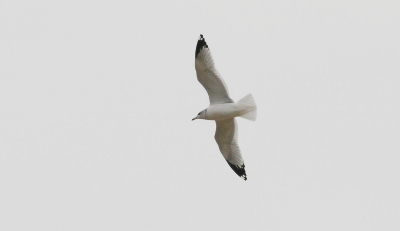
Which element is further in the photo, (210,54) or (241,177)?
(241,177)

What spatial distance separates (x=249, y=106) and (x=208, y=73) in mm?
688

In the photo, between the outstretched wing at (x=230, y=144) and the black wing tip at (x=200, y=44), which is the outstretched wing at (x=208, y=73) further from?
the outstretched wing at (x=230, y=144)

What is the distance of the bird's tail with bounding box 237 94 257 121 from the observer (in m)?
12.6

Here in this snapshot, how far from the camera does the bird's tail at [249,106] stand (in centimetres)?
1262

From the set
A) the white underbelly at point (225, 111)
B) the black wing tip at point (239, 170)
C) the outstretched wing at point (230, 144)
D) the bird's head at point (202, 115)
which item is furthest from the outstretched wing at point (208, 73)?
the black wing tip at point (239, 170)

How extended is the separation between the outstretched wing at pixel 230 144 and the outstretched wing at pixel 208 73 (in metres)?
0.55

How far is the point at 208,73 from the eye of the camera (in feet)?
41.2

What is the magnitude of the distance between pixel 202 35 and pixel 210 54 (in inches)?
11.4

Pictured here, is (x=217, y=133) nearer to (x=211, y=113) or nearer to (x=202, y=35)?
(x=211, y=113)

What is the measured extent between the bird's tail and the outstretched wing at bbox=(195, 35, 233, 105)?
0.22 metres

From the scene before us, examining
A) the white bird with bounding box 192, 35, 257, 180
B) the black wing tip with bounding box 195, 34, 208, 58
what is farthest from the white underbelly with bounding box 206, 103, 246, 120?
the black wing tip with bounding box 195, 34, 208, 58

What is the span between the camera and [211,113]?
12734mm

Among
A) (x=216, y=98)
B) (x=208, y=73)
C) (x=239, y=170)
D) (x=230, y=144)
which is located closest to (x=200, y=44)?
(x=208, y=73)

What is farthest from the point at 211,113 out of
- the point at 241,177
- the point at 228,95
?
the point at 241,177
